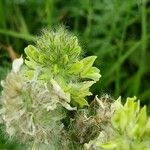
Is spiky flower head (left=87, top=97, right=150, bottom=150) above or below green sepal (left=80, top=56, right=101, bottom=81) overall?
below

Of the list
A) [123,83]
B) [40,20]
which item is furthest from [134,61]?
[40,20]

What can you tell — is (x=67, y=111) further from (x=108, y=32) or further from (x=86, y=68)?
(x=108, y=32)

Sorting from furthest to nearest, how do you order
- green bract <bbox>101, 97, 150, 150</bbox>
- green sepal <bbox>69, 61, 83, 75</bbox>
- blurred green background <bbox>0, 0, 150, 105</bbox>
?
1. blurred green background <bbox>0, 0, 150, 105</bbox>
2. green sepal <bbox>69, 61, 83, 75</bbox>
3. green bract <bbox>101, 97, 150, 150</bbox>

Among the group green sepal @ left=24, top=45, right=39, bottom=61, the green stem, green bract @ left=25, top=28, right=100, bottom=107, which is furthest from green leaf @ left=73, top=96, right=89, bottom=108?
the green stem

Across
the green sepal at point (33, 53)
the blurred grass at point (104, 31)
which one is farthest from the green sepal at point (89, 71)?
the blurred grass at point (104, 31)

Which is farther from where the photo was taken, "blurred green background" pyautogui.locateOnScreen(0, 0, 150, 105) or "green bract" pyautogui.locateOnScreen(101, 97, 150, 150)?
"blurred green background" pyautogui.locateOnScreen(0, 0, 150, 105)

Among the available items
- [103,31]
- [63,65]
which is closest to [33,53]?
[63,65]

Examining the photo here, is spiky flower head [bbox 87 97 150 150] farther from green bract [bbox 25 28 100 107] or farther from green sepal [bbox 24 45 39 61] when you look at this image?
green sepal [bbox 24 45 39 61]
